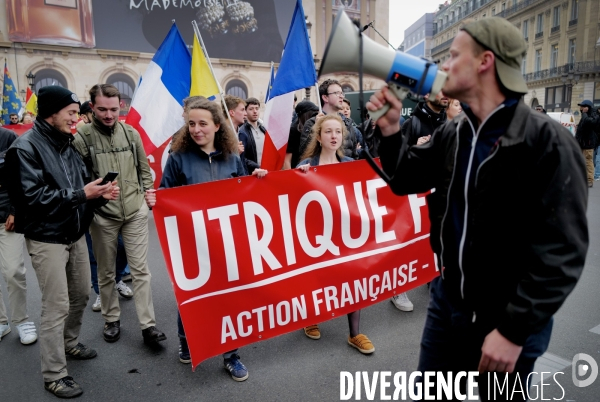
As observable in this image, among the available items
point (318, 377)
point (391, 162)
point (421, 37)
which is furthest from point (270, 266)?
point (421, 37)

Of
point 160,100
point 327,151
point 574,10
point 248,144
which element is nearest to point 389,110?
point 327,151

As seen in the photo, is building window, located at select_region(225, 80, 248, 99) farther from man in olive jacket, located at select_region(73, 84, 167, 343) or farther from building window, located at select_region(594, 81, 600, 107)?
man in olive jacket, located at select_region(73, 84, 167, 343)

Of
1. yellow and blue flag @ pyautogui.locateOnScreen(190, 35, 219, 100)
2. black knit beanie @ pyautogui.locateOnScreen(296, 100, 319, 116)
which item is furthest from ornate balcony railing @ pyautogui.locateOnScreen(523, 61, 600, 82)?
yellow and blue flag @ pyautogui.locateOnScreen(190, 35, 219, 100)

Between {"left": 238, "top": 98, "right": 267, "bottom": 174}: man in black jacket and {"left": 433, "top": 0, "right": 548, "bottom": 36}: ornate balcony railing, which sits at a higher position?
{"left": 433, "top": 0, "right": 548, "bottom": 36}: ornate balcony railing

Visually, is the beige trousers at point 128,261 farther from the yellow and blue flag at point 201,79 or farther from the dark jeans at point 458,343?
the dark jeans at point 458,343

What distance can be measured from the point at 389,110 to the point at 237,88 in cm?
3910

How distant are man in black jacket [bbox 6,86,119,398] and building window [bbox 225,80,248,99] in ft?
121

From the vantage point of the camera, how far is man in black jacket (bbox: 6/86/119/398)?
285 cm

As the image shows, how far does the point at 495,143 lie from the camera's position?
1.57 metres

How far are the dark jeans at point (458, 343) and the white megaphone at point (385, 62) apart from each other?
0.84 m

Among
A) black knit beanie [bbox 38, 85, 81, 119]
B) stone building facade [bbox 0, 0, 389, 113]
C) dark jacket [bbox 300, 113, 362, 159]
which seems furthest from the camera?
stone building facade [bbox 0, 0, 389, 113]

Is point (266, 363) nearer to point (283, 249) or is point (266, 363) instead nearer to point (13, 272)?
point (283, 249)

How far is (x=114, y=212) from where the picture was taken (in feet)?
12.0

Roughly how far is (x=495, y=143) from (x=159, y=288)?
166 inches
